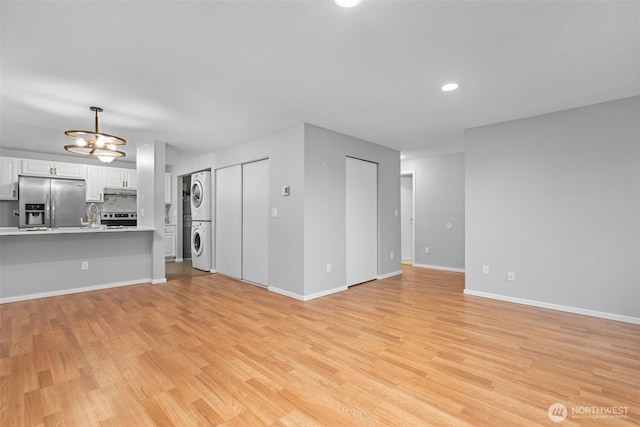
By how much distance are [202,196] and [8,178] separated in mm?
3504

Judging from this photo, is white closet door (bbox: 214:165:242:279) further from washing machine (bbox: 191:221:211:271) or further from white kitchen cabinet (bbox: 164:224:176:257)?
white kitchen cabinet (bbox: 164:224:176:257)

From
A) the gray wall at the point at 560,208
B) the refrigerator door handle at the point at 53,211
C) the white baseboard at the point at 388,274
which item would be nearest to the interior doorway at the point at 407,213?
the white baseboard at the point at 388,274

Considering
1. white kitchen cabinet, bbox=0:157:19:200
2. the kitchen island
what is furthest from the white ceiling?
white kitchen cabinet, bbox=0:157:19:200

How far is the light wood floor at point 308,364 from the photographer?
1.68 metres

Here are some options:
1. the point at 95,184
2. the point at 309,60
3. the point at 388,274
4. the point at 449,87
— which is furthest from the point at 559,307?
the point at 95,184

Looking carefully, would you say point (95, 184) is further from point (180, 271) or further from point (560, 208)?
point (560, 208)

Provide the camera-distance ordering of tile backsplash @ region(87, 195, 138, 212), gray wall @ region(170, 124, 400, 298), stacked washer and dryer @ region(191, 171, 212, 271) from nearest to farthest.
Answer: gray wall @ region(170, 124, 400, 298)
stacked washer and dryer @ region(191, 171, 212, 271)
tile backsplash @ region(87, 195, 138, 212)

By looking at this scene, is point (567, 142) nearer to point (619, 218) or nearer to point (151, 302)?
point (619, 218)

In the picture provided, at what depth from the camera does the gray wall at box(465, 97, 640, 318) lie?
10.4 feet

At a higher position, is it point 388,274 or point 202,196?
point 202,196

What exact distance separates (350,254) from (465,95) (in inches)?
108

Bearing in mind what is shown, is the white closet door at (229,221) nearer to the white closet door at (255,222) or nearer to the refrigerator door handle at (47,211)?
the white closet door at (255,222)

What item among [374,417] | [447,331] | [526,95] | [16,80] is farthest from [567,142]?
[16,80]

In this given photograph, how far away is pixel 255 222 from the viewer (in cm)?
485
